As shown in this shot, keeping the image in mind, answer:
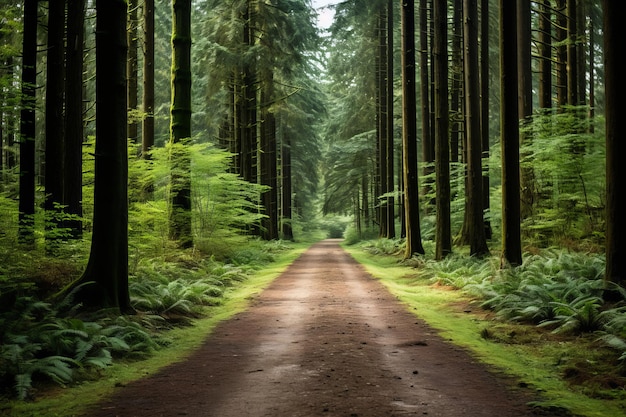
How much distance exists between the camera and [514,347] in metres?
7.00

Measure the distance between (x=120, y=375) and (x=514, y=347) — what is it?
4.90 m

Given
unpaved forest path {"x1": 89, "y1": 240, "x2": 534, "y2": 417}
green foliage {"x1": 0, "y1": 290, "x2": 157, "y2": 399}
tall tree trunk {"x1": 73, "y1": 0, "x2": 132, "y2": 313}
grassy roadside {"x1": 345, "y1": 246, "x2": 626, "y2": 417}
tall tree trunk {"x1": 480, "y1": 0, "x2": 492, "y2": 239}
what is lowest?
grassy roadside {"x1": 345, "y1": 246, "x2": 626, "y2": 417}

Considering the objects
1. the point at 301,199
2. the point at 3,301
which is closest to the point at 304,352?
the point at 3,301

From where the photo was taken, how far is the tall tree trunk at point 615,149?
26.7 ft

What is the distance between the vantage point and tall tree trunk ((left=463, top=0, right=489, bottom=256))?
53.1ft

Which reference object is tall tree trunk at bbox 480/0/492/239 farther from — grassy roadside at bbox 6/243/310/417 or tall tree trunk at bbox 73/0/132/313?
tall tree trunk at bbox 73/0/132/313

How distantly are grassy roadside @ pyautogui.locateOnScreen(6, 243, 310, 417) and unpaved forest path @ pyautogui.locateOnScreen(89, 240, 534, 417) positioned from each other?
0.20 m

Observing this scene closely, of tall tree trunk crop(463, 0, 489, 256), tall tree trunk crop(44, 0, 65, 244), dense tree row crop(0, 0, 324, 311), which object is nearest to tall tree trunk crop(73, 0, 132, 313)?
dense tree row crop(0, 0, 324, 311)

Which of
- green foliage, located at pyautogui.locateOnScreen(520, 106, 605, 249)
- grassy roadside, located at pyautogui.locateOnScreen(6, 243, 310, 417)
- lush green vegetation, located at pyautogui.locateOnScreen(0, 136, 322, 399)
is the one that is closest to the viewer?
grassy roadside, located at pyautogui.locateOnScreen(6, 243, 310, 417)

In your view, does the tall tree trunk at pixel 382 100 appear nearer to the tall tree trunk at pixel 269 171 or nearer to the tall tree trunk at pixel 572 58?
the tall tree trunk at pixel 269 171

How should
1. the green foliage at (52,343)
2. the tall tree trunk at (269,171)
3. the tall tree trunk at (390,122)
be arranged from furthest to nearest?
1. the tall tree trunk at (269,171)
2. the tall tree trunk at (390,122)
3. the green foliage at (52,343)

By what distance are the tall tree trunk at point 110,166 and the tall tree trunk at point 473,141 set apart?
1088 cm

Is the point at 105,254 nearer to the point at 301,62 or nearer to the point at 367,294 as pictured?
the point at 367,294

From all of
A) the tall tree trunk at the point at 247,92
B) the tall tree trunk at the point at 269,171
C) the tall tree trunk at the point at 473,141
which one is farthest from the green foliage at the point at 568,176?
the tall tree trunk at the point at 269,171
